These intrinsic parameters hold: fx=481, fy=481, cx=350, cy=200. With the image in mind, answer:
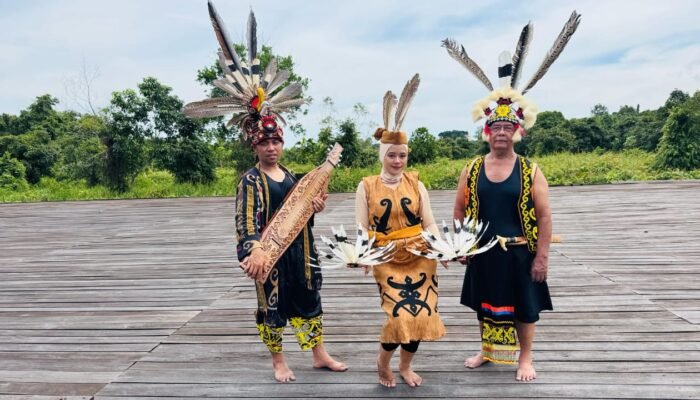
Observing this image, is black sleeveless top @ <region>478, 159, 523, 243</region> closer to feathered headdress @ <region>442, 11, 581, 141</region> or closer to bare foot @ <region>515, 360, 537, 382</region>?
feathered headdress @ <region>442, 11, 581, 141</region>

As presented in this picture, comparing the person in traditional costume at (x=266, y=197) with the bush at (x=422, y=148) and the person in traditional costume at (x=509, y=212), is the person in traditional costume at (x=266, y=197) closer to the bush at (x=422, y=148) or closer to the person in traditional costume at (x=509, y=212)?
the person in traditional costume at (x=509, y=212)

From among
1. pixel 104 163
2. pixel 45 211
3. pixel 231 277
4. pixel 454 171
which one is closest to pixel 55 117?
pixel 104 163

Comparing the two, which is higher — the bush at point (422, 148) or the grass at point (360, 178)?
the bush at point (422, 148)

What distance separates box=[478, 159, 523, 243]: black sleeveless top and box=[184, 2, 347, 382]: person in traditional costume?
0.88 metres

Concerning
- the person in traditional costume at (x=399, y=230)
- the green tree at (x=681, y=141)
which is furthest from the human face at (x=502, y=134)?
the green tree at (x=681, y=141)

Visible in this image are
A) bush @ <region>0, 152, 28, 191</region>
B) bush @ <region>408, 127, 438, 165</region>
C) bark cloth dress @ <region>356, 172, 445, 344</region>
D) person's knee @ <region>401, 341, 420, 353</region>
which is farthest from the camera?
bush @ <region>0, 152, 28, 191</region>

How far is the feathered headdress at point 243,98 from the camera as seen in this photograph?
259 centimetres

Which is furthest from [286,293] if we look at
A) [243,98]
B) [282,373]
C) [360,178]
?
[360,178]

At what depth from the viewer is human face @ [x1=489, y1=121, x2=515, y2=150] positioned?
8.15 ft

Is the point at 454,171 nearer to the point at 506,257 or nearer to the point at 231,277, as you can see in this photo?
the point at 231,277

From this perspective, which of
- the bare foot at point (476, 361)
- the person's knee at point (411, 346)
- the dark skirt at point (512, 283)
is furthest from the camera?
the bare foot at point (476, 361)

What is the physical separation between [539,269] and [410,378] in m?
0.90

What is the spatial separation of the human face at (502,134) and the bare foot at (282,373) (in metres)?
1.70

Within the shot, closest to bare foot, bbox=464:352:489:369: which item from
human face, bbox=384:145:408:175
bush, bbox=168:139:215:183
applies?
human face, bbox=384:145:408:175
